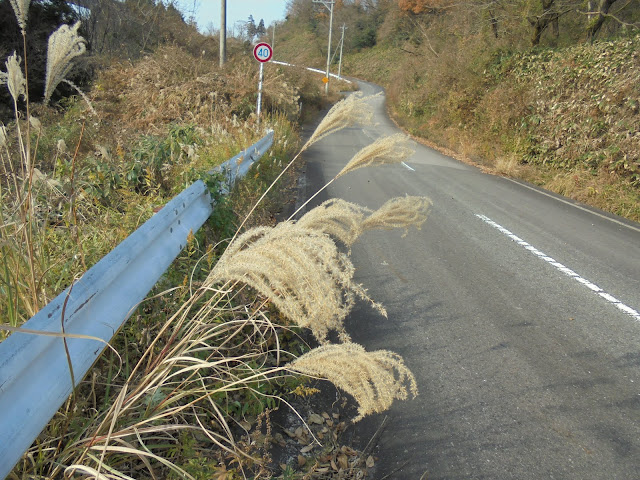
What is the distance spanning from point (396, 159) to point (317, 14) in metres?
89.3

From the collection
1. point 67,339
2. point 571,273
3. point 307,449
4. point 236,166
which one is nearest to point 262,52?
point 236,166

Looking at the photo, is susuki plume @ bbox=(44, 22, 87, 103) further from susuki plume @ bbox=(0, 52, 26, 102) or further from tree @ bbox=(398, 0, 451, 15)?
tree @ bbox=(398, 0, 451, 15)

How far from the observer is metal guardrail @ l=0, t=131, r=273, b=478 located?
4.65 feet

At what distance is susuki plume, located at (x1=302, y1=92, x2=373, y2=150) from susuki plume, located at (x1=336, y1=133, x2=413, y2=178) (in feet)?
1.17

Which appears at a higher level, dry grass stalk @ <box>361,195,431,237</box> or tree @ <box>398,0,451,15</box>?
tree @ <box>398,0,451,15</box>

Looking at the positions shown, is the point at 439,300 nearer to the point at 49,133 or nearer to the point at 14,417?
the point at 14,417

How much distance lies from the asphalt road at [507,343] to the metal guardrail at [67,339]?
1601 millimetres

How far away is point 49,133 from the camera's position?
34.8ft

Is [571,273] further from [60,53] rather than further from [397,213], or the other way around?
[60,53]

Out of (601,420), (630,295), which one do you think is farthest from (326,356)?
(630,295)

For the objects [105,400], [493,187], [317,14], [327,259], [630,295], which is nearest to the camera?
[327,259]

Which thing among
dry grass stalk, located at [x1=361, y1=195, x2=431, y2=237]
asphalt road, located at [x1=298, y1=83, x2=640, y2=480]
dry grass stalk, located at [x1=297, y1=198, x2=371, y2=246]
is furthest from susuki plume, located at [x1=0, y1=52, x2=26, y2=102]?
asphalt road, located at [x1=298, y1=83, x2=640, y2=480]

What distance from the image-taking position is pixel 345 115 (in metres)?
3.26

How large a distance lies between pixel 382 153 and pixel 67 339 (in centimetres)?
199
